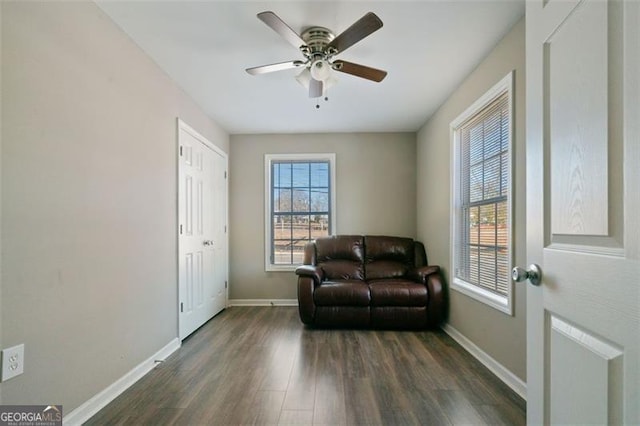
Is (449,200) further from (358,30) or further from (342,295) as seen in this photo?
(358,30)

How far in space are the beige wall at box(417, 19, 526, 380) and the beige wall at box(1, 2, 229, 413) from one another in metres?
2.68

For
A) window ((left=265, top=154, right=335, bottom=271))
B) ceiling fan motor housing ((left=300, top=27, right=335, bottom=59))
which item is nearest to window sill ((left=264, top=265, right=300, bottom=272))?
window ((left=265, top=154, right=335, bottom=271))

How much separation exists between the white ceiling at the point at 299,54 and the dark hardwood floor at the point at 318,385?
247cm

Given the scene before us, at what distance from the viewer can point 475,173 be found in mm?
2814

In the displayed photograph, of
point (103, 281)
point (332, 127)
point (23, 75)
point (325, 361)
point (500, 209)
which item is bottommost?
point (325, 361)

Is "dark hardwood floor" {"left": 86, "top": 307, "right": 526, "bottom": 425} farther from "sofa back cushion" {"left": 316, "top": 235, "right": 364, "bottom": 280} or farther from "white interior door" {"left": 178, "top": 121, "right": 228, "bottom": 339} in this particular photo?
"sofa back cushion" {"left": 316, "top": 235, "right": 364, "bottom": 280}

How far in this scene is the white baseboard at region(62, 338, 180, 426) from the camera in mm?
1692

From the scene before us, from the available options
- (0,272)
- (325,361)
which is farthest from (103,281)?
(325,361)

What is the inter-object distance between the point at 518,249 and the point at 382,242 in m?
2.10

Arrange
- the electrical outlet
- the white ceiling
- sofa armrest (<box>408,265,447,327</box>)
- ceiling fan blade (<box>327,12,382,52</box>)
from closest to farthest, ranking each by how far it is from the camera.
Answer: the electrical outlet → ceiling fan blade (<box>327,12,382,52</box>) → the white ceiling → sofa armrest (<box>408,265,447,327</box>)

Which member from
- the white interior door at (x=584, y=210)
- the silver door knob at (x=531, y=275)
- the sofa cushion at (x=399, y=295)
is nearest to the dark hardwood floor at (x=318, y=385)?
the sofa cushion at (x=399, y=295)

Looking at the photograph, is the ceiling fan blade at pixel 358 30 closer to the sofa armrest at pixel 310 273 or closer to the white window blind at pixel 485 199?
the white window blind at pixel 485 199

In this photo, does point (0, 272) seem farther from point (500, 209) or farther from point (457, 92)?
point (457, 92)

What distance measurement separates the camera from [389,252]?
4059mm
